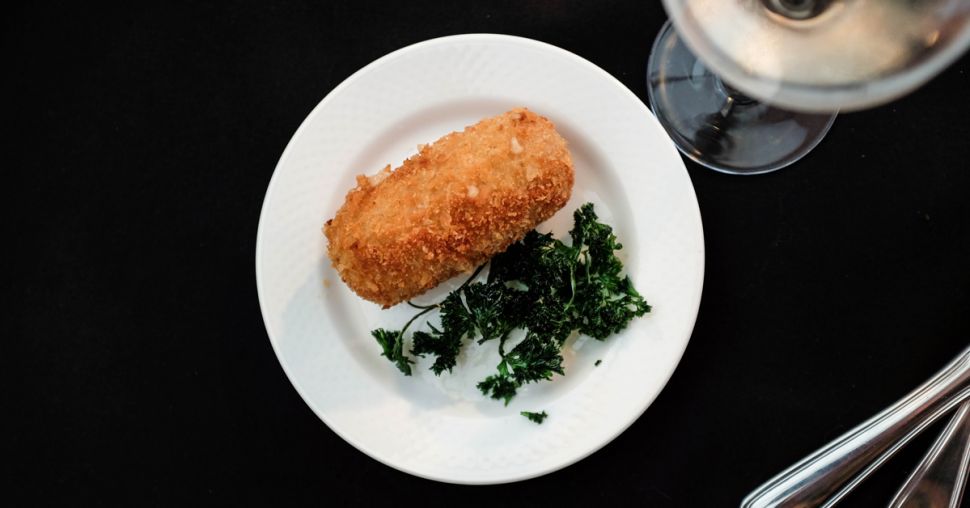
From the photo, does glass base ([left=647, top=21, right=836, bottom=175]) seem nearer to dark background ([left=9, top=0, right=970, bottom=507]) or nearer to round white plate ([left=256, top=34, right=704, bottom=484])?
dark background ([left=9, top=0, right=970, bottom=507])

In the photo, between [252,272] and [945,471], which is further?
[252,272]

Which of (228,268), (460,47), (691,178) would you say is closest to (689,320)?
(691,178)

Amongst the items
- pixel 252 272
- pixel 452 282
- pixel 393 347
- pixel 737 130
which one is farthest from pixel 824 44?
pixel 252 272

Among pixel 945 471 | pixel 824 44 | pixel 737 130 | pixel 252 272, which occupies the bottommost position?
pixel 945 471

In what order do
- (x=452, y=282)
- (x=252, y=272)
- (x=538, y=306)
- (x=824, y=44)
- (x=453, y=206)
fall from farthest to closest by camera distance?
(x=252, y=272)
(x=452, y=282)
(x=538, y=306)
(x=453, y=206)
(x=824, y=44)

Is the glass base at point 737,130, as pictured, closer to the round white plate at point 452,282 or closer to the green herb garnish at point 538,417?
the round white plate at point 452,282

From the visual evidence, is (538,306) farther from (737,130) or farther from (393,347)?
(737,130)

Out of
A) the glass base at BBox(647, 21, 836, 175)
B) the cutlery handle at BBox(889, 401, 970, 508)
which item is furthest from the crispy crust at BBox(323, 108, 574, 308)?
the cutlery handle at BBox(889, 401, 970, 508)
